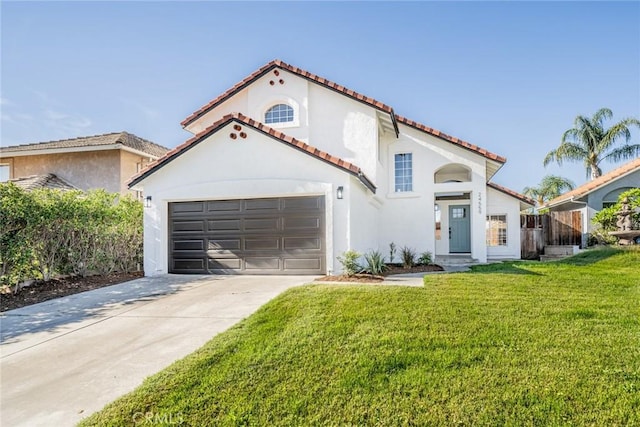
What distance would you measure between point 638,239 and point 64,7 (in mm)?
23649

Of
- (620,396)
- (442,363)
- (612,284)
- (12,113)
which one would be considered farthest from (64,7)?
(612,284)

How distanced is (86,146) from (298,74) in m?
13.3

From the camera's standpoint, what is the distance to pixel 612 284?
8695mm

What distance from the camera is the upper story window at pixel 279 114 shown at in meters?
14.2

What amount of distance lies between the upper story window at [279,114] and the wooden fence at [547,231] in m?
13.6

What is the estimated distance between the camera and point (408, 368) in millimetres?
4363

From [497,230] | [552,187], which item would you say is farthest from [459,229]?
[552,187]

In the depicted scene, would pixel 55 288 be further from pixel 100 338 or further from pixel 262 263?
pixel 262 263

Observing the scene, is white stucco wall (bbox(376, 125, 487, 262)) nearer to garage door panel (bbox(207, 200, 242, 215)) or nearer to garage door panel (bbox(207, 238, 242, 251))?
garage door panel (bbox(207, 200, 242, 215))

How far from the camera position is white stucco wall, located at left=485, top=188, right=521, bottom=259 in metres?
16.7

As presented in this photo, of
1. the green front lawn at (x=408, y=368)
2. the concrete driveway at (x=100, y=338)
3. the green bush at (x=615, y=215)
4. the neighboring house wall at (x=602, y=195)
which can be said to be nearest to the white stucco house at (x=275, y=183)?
the concrete driveway at (x=100, y=338)

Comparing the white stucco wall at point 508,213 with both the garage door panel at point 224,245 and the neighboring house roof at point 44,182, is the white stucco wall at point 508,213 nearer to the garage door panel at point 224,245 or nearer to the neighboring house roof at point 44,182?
the garage door panel at point 224,245

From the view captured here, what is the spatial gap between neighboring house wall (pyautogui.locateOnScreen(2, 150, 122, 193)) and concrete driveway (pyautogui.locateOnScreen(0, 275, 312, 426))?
40.8 ft
